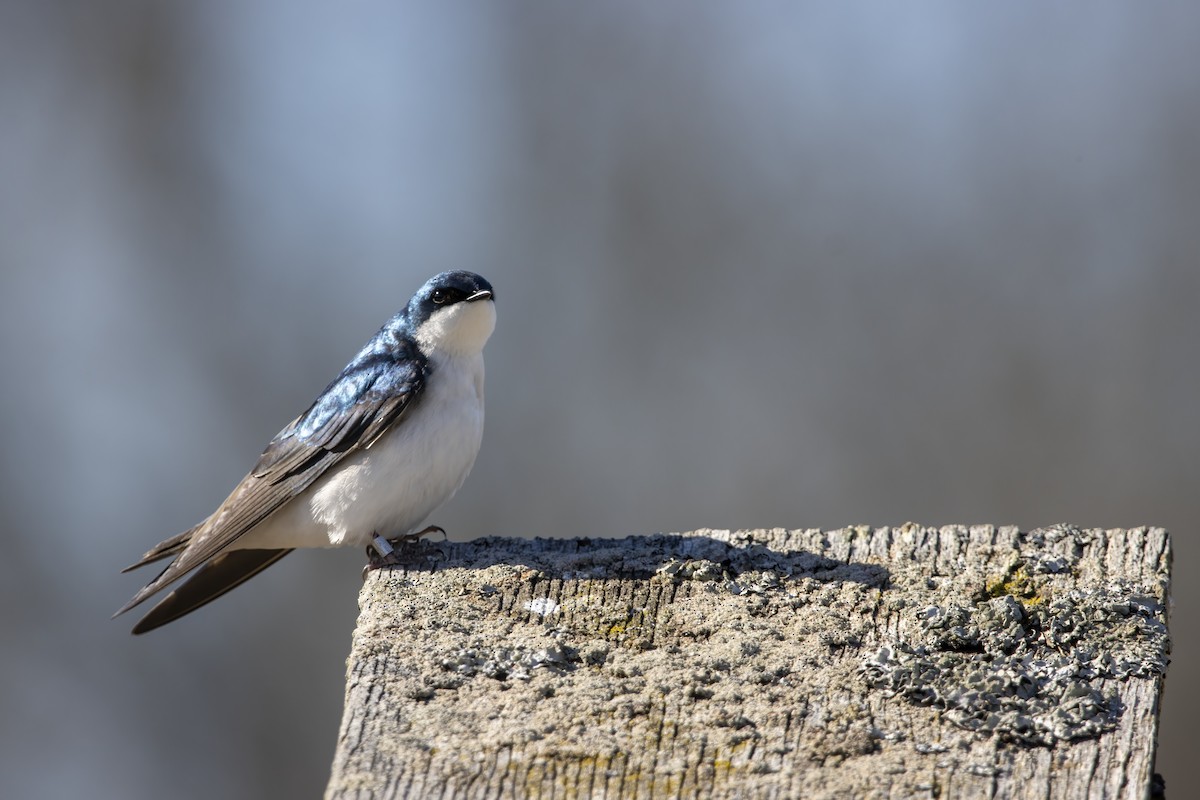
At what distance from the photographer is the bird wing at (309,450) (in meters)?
3.87

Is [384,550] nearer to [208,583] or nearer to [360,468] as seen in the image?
[360,468]

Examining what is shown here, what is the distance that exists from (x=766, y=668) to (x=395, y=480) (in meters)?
1.56

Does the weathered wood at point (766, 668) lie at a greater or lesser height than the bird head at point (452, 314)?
lesser

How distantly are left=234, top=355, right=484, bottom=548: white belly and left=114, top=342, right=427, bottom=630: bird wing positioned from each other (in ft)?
0.13

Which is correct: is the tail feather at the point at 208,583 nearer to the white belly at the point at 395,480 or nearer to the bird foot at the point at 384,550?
the white belly at the point at 395,480

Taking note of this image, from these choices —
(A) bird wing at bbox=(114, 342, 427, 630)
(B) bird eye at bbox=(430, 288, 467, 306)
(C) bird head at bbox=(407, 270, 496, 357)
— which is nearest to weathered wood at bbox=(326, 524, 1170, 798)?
(A) bird wing at bbox=(114, 342, 427, 630)

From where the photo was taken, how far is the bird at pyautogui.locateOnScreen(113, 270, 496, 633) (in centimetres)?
383

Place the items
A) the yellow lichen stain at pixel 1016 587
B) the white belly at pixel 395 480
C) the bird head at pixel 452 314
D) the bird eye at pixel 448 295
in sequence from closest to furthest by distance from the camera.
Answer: the yellow lichen stain at pixel 1016 587 → the white belly at pixel 395 480 → the bird head at pixel 452 314 → the bird eye at pixel 448 295

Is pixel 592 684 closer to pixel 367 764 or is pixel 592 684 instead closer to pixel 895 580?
pixel 367 764

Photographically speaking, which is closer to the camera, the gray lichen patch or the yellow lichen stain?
the gray lichen patch

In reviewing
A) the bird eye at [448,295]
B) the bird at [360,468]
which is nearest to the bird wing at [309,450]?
the bird at [360,468]

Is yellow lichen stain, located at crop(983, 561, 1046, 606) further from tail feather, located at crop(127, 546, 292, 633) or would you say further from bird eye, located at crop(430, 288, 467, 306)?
tail feather, located at crop(127, 546, 292, 633)

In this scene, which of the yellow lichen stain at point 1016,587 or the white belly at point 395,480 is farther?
the white belly at point 395,480

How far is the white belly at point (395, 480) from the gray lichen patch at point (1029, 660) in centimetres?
159
